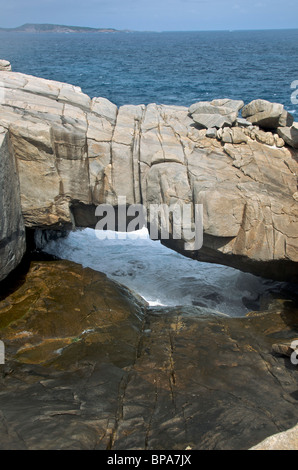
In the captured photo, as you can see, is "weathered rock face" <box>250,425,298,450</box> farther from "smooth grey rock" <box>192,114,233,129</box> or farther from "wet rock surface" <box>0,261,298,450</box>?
"smooth grey rock" <box>192,114,233,129</box>

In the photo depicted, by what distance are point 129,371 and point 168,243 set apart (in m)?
4.97

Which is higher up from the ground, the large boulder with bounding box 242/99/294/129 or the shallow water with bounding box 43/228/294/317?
the large boulder with bounding box 242/99/294/129

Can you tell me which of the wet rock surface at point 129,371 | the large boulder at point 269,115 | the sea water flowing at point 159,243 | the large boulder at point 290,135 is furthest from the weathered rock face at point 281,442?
the large boulder at point 269,115

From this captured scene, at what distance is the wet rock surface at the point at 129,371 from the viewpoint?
6.70 meters

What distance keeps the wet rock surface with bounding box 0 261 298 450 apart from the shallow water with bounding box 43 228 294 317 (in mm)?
1750

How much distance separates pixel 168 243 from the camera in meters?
12.9

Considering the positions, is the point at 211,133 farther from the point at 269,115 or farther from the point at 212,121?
the point at 269,115

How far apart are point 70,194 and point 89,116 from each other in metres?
2.51

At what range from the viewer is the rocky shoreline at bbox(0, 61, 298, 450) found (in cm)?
797

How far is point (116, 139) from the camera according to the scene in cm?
1219

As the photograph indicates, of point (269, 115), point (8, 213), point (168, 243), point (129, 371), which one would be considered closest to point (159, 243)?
point (168, 243)

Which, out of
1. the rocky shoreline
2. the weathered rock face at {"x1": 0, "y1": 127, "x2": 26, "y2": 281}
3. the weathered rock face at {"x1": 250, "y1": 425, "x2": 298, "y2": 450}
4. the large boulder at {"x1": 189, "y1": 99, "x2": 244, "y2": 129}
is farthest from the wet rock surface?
the large boulder at {"x1": 189, "y1": 99, "x2": 244, "y2": 129}

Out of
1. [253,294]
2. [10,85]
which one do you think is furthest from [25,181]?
[253,294]

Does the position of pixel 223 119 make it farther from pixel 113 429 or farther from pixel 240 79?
pixel 240 79
